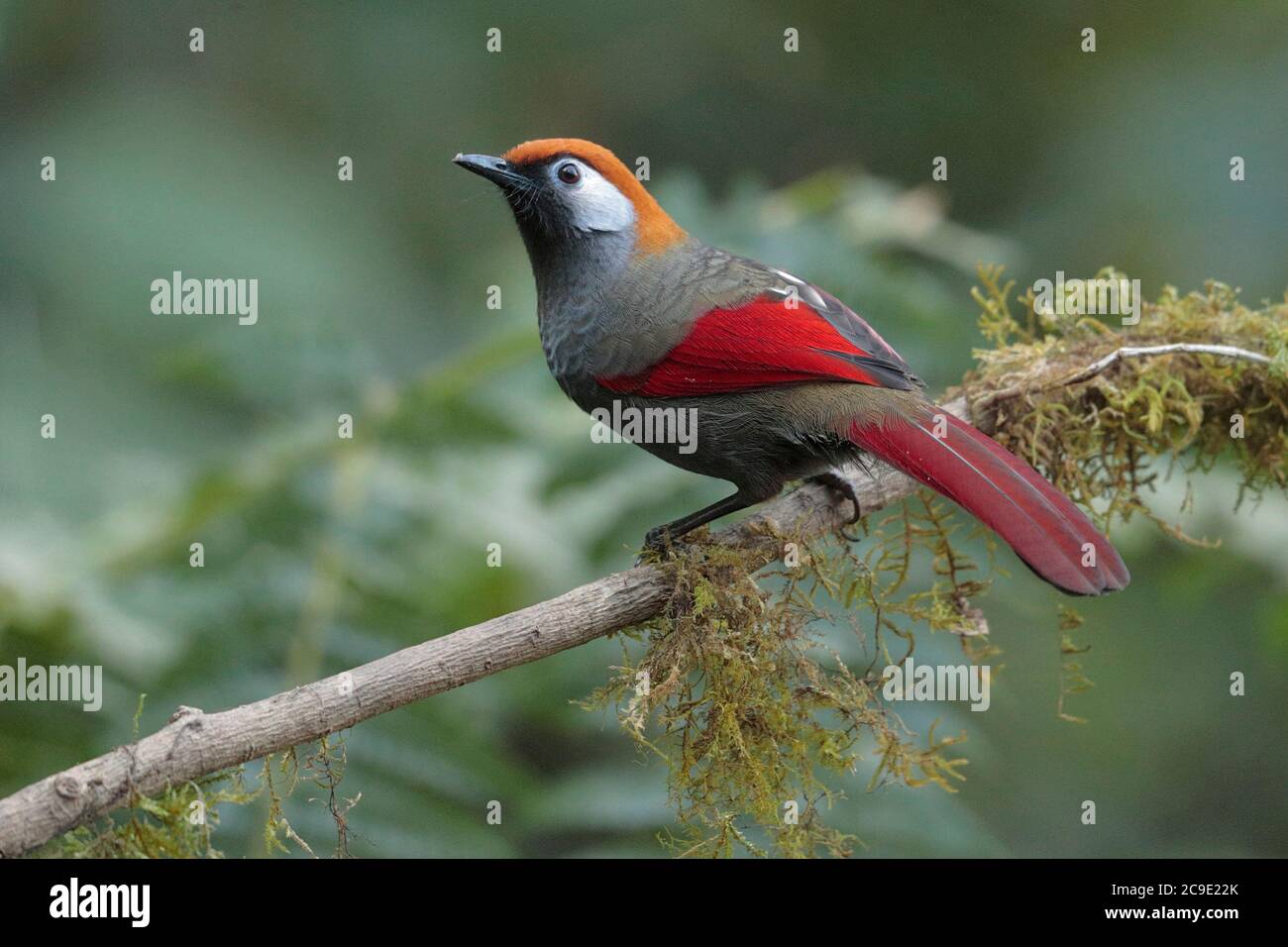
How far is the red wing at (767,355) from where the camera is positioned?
3494 mm

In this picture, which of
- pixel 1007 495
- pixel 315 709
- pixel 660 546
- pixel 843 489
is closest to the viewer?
pixel 315 709

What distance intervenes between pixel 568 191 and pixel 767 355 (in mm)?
856

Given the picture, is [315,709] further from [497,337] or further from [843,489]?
[497,337]

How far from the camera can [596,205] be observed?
3.93 metres

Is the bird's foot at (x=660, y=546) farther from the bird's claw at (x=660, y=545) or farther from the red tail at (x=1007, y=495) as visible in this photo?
the red tail at (x=1007, y=495)

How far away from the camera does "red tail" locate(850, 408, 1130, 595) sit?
281cm

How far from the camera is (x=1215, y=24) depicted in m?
6.71

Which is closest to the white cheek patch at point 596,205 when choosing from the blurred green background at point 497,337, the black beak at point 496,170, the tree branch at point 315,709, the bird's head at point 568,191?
the bird's head at point 568,191

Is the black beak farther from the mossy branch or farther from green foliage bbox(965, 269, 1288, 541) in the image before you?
green foliage bbox(965, 269, 1288, 541)

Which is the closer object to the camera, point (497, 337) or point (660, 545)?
point (660, 545)

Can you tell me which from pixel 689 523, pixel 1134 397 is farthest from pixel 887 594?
pixel 1134 397

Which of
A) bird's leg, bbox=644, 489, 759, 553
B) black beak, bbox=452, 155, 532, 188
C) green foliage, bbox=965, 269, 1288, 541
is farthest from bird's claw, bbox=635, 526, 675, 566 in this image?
black beak, bbox=452, 155, 532, 188
